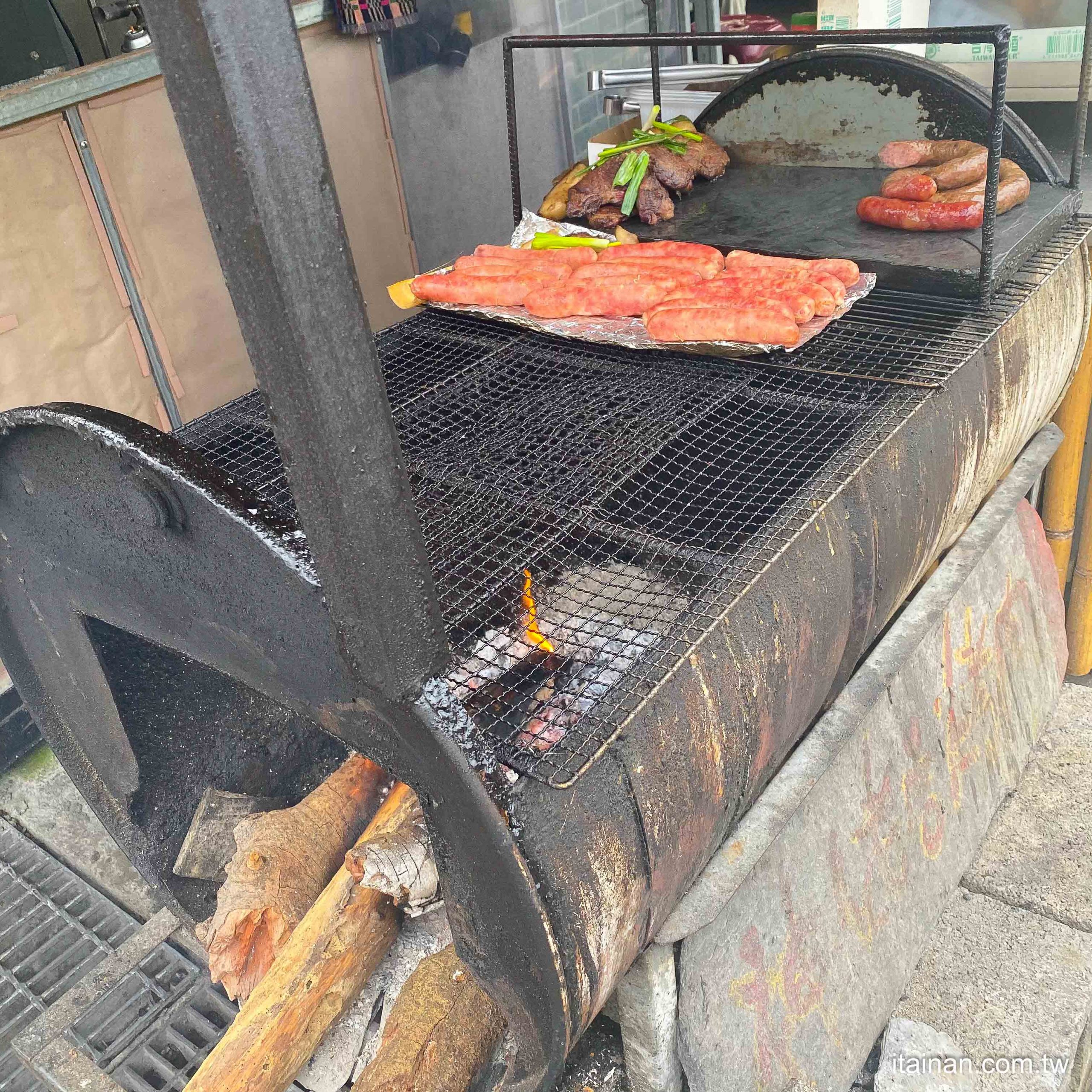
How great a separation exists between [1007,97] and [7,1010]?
563cm

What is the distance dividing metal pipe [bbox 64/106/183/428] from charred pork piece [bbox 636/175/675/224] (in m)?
2.12

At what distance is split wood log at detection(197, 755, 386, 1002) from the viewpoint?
2.51 m

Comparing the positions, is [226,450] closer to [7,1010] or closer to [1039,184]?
[7,1010]

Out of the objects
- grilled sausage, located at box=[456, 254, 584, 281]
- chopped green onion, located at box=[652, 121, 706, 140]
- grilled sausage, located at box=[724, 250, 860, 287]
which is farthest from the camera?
chopped green onion, located at box=[652, 121, 706, 140]

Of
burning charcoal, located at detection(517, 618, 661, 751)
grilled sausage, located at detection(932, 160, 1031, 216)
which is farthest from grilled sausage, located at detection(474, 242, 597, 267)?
burning charcoal, located at detection(517, 618, 661, 751)

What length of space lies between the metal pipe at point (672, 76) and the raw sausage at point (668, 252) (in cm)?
170

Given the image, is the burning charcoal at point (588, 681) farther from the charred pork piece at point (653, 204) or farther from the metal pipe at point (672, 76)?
the metal pipe at point (672, 76)

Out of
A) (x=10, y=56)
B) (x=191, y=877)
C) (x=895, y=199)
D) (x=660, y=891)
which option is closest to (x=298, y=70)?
(x=660, y=891)

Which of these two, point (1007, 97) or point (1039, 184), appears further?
point (1007, 97)

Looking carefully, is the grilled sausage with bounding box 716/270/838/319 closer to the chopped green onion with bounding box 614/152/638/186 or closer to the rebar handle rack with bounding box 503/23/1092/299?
the rebar handle rack with bounding box 503/23/1092/299

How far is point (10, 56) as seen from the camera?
5.19 metres

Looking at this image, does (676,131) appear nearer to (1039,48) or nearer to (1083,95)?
(1083,95)

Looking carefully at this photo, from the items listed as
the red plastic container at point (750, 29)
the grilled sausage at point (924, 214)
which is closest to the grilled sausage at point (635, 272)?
the grilled sausage at point (924, 214)

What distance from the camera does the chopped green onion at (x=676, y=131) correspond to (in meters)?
4.24
